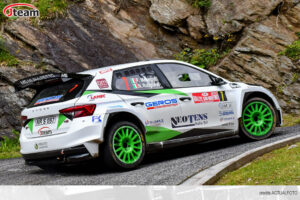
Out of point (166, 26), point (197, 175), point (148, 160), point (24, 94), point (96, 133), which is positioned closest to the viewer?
point (197, 175)

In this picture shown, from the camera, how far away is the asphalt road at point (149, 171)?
6230 millimetres

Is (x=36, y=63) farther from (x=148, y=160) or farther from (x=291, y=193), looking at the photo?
(x=291, y=193)

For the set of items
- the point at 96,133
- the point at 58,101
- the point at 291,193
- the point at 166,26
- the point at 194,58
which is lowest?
the point at 291,193

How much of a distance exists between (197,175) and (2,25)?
11.0 m

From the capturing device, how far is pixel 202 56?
1469 cm

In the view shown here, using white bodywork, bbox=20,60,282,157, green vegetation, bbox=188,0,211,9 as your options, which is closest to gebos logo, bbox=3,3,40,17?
green vegetation, bbox=188,0,211,9

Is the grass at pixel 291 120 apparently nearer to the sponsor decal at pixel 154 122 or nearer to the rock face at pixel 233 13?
the rock face at pixel 233 13

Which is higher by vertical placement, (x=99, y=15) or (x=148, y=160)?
(x=99, y=15)

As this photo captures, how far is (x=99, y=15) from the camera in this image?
15.8 metres

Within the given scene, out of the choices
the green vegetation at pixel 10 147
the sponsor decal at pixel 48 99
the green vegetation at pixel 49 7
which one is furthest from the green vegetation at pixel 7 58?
the sponsor decal at pixel 48 99

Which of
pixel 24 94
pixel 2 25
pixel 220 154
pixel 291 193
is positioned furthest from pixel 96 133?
pixel 2 25

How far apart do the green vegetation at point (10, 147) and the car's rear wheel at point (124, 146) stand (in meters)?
4.50

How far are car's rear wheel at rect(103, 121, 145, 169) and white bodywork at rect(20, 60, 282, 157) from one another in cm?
17

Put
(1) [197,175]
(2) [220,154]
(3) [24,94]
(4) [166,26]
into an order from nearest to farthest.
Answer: (1) [197,175], (2) [220,154], (3) [24,94], (4) [166,26]
